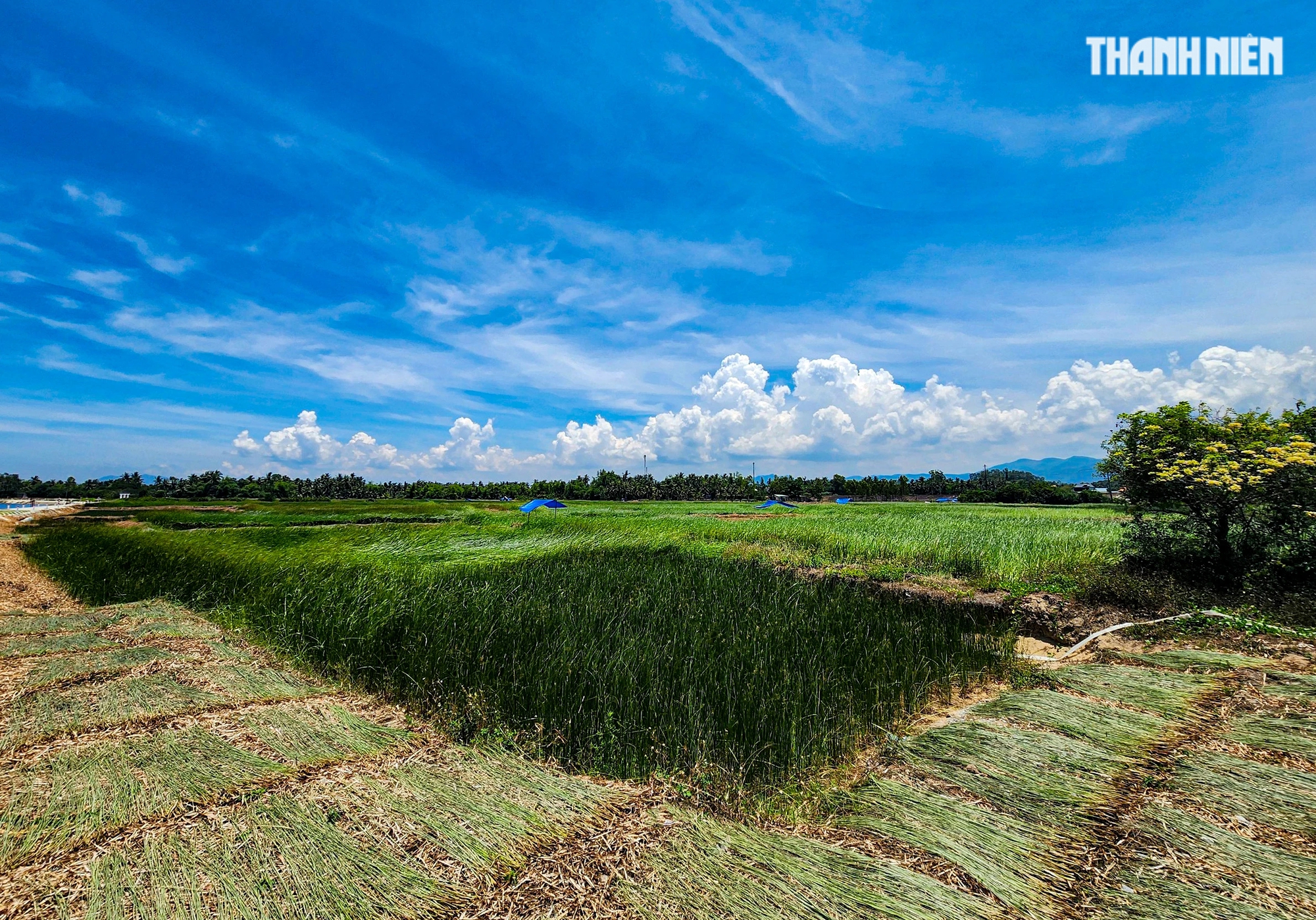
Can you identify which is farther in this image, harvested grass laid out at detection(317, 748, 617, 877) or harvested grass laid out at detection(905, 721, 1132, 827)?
harvested grass laid out at detection(905, 721, 1132, 827)

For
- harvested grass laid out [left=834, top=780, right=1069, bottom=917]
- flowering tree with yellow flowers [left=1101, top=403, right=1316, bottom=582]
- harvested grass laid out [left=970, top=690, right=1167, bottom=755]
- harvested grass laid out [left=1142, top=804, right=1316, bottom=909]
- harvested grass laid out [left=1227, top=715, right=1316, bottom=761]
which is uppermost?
flowering tree with yellow flowers [left=1101, top=403, right=1316, bottom=582]

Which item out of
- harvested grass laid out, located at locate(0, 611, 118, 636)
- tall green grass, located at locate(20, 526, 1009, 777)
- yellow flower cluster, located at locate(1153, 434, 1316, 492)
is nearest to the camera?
tall green grass, located at locate(20, 526, 1009, 777)

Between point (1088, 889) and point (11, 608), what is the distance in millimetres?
12830

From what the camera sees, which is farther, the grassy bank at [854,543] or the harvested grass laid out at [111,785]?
the grassy bank at [854,543]

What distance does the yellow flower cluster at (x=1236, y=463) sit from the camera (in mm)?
6163

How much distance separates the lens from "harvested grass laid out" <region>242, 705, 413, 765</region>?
3230mm

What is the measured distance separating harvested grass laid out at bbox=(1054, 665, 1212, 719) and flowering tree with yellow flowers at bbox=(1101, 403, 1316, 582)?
3520 mm

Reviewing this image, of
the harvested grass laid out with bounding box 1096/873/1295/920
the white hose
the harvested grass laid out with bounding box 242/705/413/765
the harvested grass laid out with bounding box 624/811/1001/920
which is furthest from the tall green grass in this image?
the harvested grass laid out with bounding box 1096/873/1295/920

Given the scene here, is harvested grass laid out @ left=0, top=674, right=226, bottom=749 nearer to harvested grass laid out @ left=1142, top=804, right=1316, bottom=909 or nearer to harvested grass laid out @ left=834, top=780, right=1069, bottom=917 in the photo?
harvested grass laid out @ left=834, top=780, right=1069, bottom=917

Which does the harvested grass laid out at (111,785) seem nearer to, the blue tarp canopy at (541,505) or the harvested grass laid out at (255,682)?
the harvested grass laid out at (255,682)

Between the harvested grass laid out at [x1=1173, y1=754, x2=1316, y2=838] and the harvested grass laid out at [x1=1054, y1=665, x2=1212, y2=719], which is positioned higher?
the harvested grass laid out at [x1=1173, y1=754, x2=1316, y2=838]

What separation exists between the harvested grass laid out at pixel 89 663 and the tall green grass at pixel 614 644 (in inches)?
44.7

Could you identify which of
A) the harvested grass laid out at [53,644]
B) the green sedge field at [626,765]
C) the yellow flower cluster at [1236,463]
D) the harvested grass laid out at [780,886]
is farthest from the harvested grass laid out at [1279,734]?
the harvested grass laid out at [53,644]

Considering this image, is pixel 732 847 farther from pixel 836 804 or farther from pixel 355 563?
pixel 355 563
